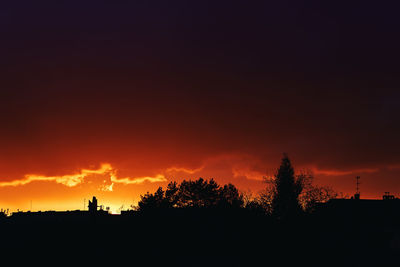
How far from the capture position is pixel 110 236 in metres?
29.5

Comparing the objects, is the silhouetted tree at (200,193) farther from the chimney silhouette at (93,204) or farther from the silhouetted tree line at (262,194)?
the chimney silhouette at (93,204)

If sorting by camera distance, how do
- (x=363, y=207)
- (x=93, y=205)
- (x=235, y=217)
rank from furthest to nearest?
1. (x=363, y=207)
2. (x=93, y=205)
3. (x=235, y=217)

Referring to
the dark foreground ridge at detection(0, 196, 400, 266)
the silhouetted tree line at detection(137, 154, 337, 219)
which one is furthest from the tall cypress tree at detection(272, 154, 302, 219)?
the dark foreground ridge at detection(0, 196, 400, 266)

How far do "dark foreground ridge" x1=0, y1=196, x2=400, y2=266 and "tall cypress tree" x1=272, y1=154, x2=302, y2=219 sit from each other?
45588 millimetres

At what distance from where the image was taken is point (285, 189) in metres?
89.1

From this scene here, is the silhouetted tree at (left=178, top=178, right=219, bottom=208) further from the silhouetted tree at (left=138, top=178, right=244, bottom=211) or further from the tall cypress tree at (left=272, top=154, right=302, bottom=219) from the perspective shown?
the tall cypress tree at (left=272, top=154, right=302, bottom=219)

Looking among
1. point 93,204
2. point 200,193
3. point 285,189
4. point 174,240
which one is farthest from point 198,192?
point 174,240

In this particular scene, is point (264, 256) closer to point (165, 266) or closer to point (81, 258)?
A: point (165, 266)

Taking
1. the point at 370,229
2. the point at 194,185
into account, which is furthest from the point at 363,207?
the point at 194,185

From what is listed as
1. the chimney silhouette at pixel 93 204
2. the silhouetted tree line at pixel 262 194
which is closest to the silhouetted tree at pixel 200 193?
the silhouetted tree line at pixel 262 194

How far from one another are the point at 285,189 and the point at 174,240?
200 ft

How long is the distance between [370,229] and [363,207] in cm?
565

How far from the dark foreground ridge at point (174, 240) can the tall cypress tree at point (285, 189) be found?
150 ft

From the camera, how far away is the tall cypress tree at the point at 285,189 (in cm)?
8494
